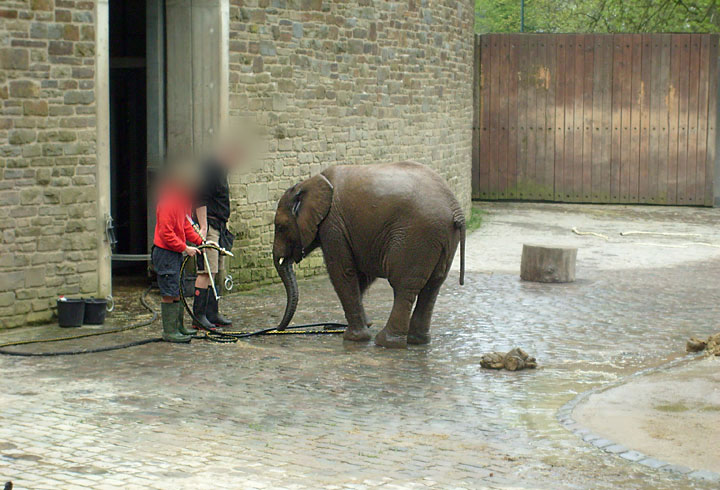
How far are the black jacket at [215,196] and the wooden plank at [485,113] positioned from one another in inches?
490

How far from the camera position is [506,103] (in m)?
23.3

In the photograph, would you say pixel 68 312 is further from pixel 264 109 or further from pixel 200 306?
pixel 264 109

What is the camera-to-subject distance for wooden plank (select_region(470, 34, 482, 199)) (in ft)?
76.4

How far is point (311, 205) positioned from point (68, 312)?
2628mm

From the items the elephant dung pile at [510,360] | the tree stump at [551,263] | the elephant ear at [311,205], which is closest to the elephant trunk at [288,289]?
the elephant ear at [311,205]

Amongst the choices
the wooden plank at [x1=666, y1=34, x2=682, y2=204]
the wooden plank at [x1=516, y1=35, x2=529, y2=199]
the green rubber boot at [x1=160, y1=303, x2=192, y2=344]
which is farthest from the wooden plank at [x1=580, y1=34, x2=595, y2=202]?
the green rubber boot at [x1=160, y1=303, x2=192, y2=344]

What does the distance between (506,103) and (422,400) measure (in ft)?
51.2

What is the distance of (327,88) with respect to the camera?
14.8 metres

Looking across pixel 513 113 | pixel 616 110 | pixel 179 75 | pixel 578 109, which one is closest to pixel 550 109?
pixel 578 109

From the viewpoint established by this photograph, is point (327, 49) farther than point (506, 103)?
No

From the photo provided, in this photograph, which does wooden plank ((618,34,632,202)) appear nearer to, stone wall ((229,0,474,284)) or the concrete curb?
stone wall ((229,0,474,284))

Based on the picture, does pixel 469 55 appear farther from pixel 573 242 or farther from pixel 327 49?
pixel 327 49

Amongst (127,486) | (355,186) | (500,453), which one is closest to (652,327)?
(355,186)

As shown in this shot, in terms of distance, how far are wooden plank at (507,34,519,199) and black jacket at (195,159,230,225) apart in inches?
493
